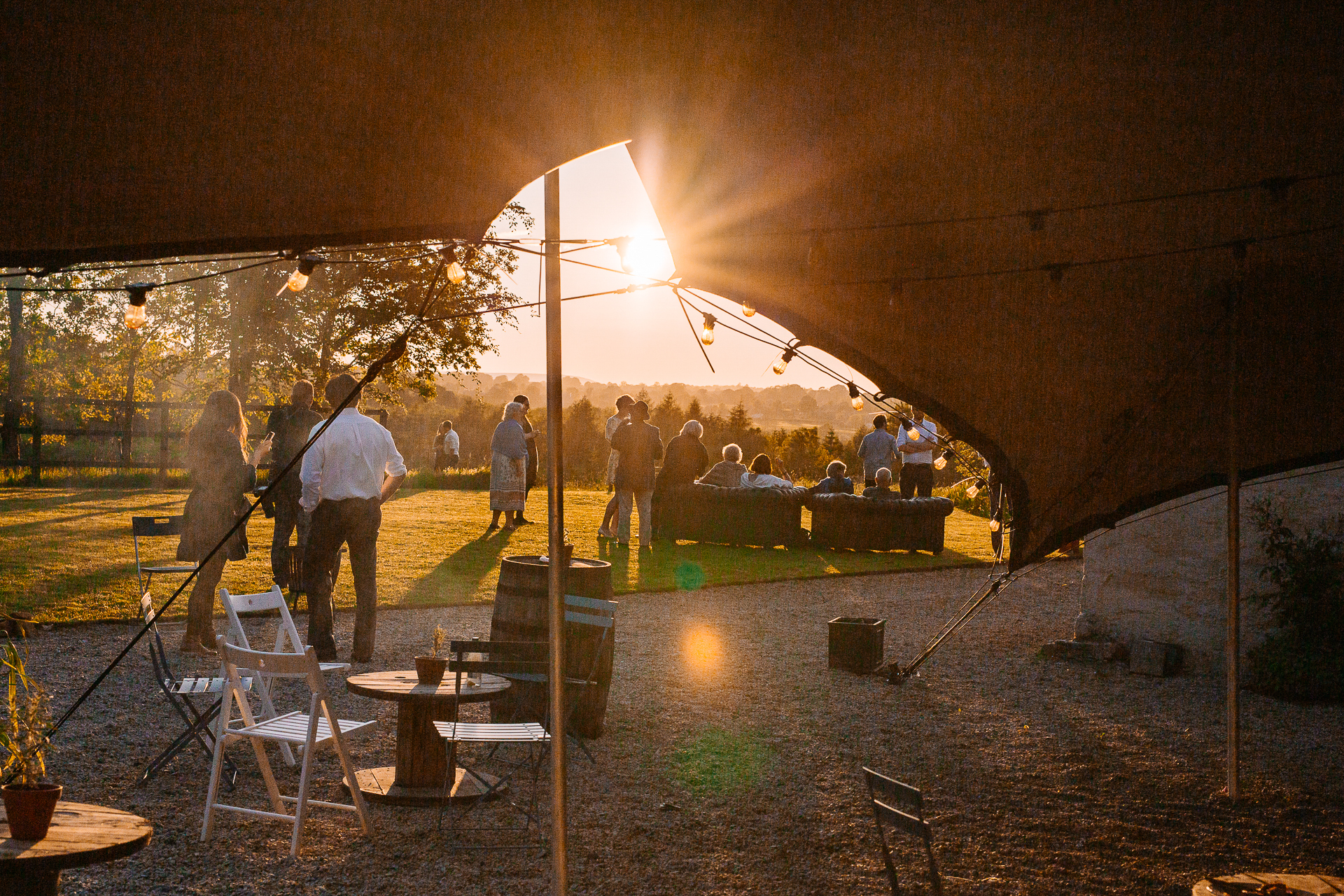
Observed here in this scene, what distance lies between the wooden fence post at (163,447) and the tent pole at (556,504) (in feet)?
71.8

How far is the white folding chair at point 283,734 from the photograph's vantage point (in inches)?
180

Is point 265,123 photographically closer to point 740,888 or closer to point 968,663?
point 740,888

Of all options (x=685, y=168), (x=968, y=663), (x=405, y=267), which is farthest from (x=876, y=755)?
(x=405, y=267)

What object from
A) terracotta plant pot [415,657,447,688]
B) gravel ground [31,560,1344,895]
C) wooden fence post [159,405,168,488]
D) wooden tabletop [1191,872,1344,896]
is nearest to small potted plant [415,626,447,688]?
terracotta plant pot [415,657,447,688]

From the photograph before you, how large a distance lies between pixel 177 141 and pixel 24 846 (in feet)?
7.24

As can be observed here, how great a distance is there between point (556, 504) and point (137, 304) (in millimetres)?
1667

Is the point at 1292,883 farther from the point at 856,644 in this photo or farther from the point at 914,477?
the point at 914,477

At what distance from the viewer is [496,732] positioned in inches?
203

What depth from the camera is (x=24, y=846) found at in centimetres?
316

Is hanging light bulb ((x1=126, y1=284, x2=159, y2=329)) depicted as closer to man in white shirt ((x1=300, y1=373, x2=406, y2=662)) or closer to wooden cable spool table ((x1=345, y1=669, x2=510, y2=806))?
wooden cable spool table ((x1=345, y1=669, x2=510, y2=806))

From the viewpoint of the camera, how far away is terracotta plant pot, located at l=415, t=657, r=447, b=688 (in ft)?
17.4

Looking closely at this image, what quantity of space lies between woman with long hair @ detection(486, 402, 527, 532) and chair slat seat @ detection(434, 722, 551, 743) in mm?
8937

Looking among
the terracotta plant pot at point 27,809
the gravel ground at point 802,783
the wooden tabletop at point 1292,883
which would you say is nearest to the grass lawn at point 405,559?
the gravel ground at point 802,783

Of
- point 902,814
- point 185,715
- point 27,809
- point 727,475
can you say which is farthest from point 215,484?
point 727,475
